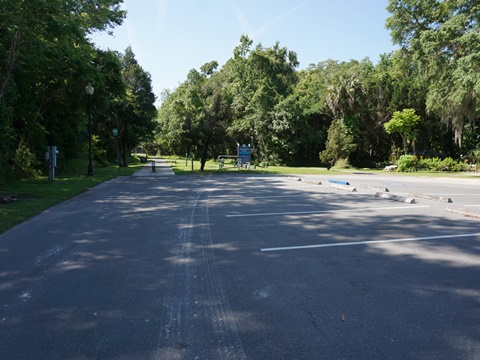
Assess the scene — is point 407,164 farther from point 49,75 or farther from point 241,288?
point 241,288

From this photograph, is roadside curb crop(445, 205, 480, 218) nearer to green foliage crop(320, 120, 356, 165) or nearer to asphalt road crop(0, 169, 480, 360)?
asphalt road crop(0, 169, 480, 360)

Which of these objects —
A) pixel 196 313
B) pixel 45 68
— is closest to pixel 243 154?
pixel 45 68

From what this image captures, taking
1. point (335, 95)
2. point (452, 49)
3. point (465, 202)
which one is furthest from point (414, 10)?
point (465, 202)

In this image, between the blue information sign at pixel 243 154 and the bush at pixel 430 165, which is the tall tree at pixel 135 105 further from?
the bush at pixel 430 165

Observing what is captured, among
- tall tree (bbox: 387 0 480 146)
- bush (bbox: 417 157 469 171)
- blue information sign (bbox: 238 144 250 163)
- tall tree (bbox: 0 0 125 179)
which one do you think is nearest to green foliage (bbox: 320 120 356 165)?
bush (bbox: 417 157 469 171)

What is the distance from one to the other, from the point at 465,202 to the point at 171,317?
11.4 metres

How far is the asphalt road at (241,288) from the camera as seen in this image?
3.04 metres

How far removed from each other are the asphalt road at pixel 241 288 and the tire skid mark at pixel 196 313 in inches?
0.6

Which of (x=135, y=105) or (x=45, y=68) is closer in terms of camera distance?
(x=45, y=68)

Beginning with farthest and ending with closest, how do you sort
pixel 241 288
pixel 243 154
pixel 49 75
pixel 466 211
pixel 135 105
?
pixel 135 105, pixel 243 154, pixel 49 75, pixel 466 211, pixel 241 288

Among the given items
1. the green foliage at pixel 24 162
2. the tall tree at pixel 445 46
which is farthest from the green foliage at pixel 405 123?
the green foliage at pixel 24 162

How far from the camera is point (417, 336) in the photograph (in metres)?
3.16

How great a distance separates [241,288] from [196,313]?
2.59ft

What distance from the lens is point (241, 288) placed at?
425 cm
